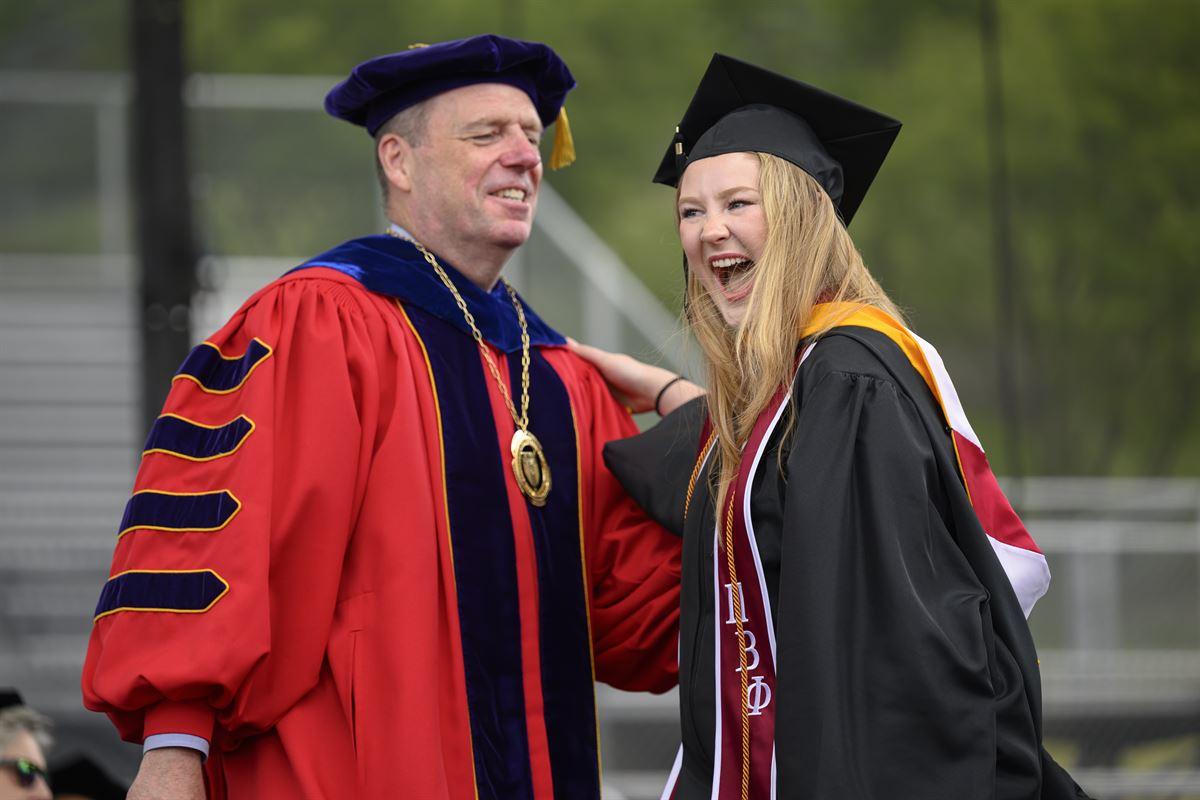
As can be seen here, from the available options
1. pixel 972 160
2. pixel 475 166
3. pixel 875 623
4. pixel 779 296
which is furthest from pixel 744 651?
pixel 972 160

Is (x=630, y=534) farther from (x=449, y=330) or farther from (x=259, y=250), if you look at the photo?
(x=259, y=250)

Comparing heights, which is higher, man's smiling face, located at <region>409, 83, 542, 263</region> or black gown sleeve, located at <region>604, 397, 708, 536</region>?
man's smiling face, located at <region>409, 83, 542, 263</region>

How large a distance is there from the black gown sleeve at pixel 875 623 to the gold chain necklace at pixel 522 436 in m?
0.86

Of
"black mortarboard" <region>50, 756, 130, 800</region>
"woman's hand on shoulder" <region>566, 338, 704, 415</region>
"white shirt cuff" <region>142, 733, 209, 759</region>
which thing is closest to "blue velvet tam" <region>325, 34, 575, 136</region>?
"woman's hand on shoulder" <region>566, 338, 704, 415</region>

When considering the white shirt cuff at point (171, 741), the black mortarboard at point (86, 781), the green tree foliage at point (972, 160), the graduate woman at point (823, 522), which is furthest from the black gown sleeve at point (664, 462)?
the green tree foliage at point (972, 160)

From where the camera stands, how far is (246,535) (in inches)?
102

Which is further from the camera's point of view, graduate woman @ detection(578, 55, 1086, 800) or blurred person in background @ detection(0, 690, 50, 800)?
blurred person in background @ detection(0, 690, 50, 800)

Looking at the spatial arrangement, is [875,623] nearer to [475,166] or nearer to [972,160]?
[475,166]

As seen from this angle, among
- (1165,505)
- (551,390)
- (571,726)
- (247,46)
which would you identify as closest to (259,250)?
(247,46)

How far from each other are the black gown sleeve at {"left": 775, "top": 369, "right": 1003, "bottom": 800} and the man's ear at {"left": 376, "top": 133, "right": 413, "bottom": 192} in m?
1.31

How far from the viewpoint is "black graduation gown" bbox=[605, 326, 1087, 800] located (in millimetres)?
2189

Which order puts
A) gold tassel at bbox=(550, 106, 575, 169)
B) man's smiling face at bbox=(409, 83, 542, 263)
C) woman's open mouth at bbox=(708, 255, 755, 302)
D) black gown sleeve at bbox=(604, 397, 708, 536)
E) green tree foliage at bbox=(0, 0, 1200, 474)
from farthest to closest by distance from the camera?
green tree foliage at bbox=(0, 0, 1200, 474), gold tassel at bbox=(550, 106, 575, 169), man's smiling face at bbox=(409, 83, 542, 263), black gown sleeve at bbox=(604, 397, 708, 536), woman's open mouth at bbox=(708, 255, 755, 302)

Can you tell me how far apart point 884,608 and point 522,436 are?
1108 millimetres

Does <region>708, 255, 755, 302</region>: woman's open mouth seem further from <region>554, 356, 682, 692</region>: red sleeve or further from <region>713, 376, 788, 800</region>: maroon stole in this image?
<region>554, 356, 682, 692</region>: red sleeve
